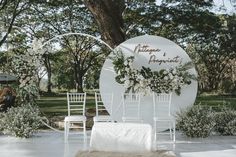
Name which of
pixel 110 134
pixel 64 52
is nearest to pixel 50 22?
pixel 64 52

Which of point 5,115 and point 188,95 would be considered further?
point 188,95

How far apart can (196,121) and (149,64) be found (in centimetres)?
164

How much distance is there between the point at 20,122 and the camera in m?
8.89

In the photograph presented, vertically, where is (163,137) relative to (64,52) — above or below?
below

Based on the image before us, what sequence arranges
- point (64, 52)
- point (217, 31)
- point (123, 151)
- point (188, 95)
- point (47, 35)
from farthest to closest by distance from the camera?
point (64, 52) → point (47, 35) → point (217, 31) → point (188, 95) → point (123, 151)

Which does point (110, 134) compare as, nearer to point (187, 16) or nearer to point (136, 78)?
point (136, 78)

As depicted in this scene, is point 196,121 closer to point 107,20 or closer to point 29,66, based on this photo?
point 29,66

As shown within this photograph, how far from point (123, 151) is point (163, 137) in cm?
383

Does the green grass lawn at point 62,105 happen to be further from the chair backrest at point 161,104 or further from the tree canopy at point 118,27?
the chair backrest at point 161,104

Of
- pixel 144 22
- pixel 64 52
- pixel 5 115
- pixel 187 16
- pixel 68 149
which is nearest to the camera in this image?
pixel 68 149

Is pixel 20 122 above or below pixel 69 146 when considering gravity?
above

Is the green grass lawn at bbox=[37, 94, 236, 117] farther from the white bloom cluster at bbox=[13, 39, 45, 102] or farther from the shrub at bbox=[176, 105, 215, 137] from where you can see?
the white bloom cluster at bbox=[13, 39, 45, 102]

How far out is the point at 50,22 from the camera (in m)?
27.0

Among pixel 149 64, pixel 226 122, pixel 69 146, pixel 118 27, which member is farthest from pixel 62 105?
pixel 69 146
